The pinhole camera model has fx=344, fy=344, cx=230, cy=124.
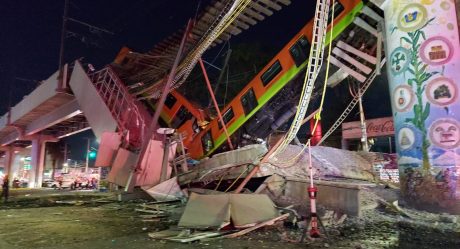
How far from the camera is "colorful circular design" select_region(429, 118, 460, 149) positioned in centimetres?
664

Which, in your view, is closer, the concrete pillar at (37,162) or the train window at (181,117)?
the train window at (181,117)

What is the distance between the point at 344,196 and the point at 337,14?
5169 mm

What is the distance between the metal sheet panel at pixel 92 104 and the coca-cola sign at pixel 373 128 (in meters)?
A: 15.7

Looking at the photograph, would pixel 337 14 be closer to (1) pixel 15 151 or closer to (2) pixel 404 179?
(2) pixel 404 179

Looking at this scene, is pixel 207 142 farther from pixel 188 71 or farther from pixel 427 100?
pixel 427 100

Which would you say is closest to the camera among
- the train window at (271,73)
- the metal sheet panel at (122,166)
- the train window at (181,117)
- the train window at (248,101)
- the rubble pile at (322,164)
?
the rubble pile at (322,164)

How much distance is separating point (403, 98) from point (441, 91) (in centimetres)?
71

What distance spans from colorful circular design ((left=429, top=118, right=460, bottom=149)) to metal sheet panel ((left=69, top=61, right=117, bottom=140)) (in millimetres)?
10378

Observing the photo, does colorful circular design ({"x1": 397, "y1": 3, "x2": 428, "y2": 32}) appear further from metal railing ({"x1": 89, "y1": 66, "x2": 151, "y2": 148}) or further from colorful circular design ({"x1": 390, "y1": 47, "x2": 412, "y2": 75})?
metal railing ({"x1": 89, "y1": 66, "x2": 151, "y2": 148})

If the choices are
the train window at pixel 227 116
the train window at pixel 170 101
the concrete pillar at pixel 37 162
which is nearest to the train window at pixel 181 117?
the train window at pixel 170 101

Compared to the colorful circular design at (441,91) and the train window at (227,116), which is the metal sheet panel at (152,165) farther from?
the colorful circular design at (441,91)

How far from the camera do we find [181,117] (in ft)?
49.3

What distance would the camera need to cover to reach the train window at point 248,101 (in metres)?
11.0

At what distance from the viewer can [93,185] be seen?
1188 inches
